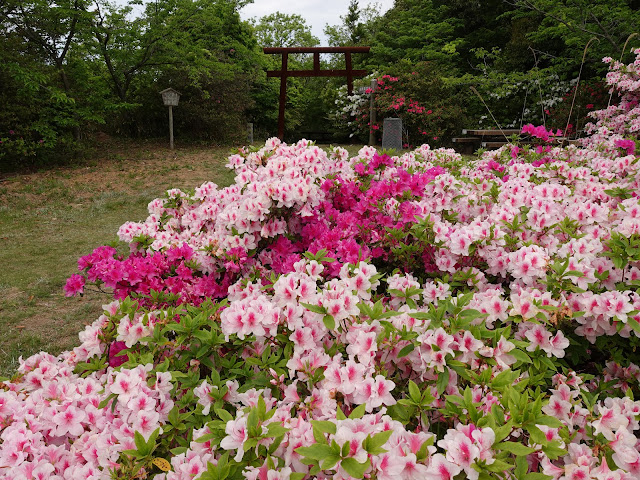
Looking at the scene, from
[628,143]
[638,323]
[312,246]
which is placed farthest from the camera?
[628,143]

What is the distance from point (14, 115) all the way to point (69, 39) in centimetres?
253

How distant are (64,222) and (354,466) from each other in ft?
24.5

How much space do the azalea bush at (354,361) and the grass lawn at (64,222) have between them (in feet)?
6.86

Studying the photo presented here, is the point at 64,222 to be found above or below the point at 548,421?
below

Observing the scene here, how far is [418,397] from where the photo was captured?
107cm

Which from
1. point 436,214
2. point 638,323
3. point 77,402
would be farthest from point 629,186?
point 77,402

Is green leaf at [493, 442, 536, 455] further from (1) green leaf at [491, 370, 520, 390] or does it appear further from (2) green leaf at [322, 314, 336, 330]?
(2) green leaf at [322, 314, 336, 330]

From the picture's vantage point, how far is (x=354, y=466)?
31.8 inches

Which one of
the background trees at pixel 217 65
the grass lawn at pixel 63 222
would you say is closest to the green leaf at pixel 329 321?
the grass lawn at pixel 63 222

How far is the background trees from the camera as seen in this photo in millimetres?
9602

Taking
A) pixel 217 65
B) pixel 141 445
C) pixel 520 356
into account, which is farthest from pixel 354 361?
pixel 217 65

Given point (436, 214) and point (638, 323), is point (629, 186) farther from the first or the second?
point (638, 323)

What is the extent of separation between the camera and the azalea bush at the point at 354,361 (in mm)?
952

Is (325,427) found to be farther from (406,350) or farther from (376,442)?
(406,350)
